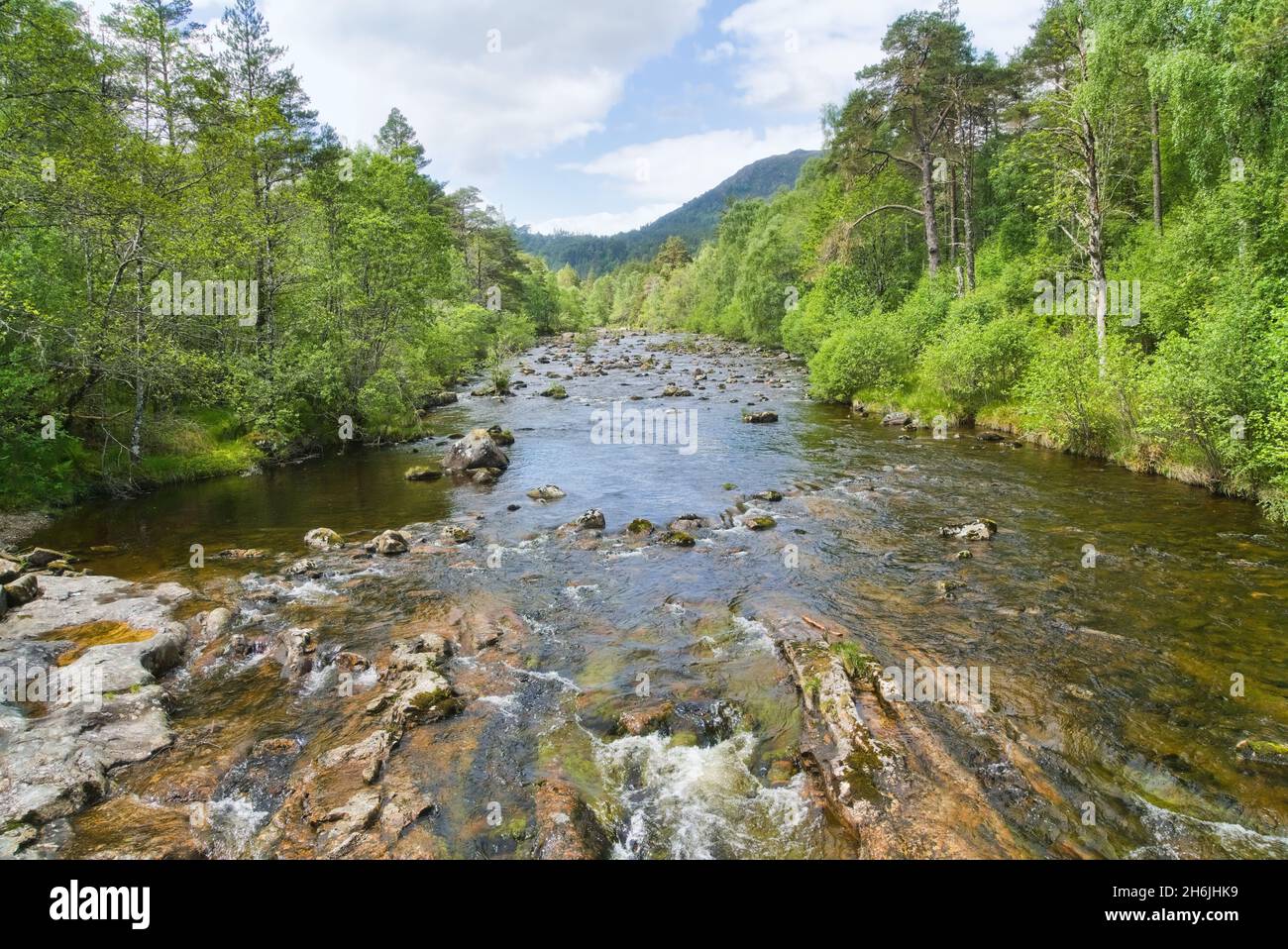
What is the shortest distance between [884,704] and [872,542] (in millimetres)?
7791

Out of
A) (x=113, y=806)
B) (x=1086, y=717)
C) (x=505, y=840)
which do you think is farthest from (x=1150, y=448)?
(x=113, y=806)

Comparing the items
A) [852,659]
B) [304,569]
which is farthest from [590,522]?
[852,659]

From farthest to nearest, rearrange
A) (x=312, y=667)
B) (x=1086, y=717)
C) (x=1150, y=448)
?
→ (x=1150, y=448)
(x=312, y=667)
(x=1086, y=717)

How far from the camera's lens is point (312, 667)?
11.3 metres

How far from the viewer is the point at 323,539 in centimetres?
1755

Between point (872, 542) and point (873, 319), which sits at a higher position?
point (873, 319)

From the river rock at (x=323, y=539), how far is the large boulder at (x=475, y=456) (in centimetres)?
802

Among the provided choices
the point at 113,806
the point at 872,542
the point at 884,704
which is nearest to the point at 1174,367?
the point at 872,542

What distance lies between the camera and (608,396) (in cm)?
4450

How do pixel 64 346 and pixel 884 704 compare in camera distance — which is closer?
pixel 884 704

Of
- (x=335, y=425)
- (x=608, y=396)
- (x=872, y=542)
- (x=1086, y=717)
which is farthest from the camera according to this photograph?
(x=608, y=396)

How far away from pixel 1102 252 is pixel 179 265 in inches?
1332

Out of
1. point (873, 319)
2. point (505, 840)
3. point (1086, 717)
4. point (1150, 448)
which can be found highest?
point (873, 319)

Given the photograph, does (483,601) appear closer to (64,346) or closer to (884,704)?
(884,704)
